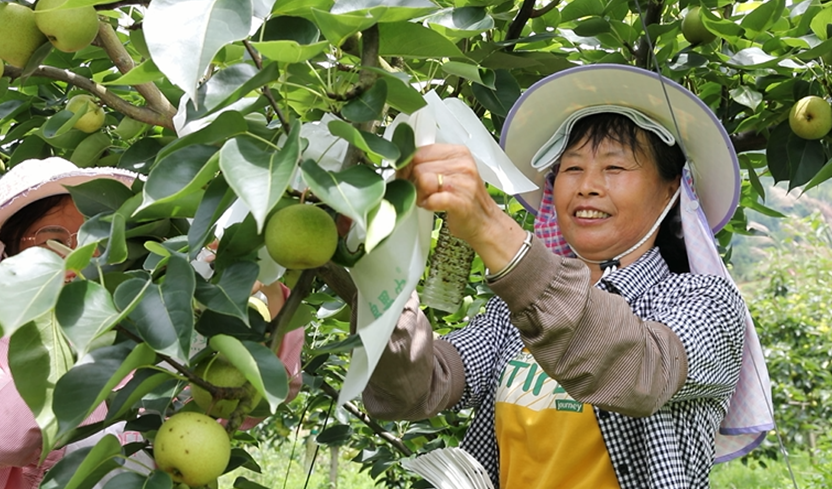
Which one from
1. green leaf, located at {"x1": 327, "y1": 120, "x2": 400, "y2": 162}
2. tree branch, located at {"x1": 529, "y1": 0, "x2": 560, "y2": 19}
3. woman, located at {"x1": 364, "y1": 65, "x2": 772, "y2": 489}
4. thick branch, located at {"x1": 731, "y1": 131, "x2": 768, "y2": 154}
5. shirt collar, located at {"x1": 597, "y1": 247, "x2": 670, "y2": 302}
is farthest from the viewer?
thick branch, located at {"x1": 731, "y1": 131, "x2": 768, "y2": 154}

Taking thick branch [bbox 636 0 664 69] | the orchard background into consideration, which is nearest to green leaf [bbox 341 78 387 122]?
the orchard background

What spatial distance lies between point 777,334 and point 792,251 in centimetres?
277

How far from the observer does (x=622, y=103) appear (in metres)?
1.67

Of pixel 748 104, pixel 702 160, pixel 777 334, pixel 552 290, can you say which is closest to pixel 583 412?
pixel 552 290

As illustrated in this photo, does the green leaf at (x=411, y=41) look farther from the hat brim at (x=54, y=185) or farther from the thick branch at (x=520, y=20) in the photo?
the thick branch at (x=520, y=20)

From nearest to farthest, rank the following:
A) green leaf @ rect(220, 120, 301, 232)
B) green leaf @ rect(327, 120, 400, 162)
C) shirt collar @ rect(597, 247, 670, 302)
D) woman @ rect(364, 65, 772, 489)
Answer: green leaf @ rect(220, 120, 301, 232) → green leaf @ rect(327, 120, 400, 162) → woman @ rect(364, 65, 772, 489) → shirt collar @ rect(597, 247, 670, 302)

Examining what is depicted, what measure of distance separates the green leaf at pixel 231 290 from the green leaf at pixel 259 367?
0.09 feet

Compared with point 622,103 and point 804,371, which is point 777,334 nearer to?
point 804,371

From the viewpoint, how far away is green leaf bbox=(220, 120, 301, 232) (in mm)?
771

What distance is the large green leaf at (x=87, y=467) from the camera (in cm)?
90

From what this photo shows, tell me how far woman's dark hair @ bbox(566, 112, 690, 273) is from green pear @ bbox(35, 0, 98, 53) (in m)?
0.87

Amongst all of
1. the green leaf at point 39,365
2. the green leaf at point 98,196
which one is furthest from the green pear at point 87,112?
the green leaf at point 39,365

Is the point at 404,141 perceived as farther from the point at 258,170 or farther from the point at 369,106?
the point at 258,170

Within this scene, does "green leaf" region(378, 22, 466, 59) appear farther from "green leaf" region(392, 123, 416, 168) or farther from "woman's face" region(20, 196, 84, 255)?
"woman's face" region(20, 196, 84, 255)
